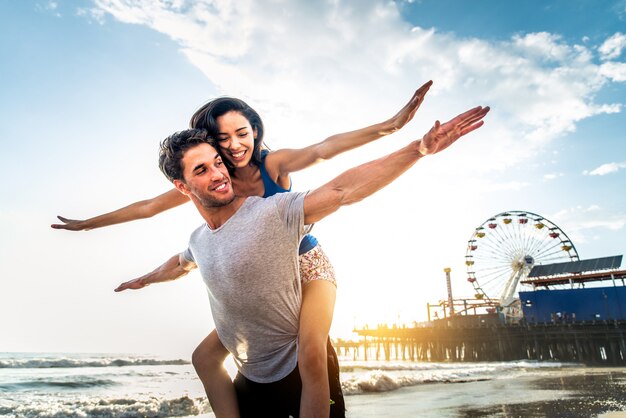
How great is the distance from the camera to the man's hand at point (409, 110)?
174 centimetres

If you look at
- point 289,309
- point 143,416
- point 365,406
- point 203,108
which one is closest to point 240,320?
point 289,309

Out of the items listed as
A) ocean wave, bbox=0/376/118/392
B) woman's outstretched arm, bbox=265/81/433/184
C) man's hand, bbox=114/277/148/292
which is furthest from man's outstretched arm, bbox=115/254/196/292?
ocean wave, bbox=0/376/118/392

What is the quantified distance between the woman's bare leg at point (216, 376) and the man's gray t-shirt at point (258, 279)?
0.19 metres

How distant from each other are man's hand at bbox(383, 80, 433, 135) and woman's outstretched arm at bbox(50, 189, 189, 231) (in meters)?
1.43

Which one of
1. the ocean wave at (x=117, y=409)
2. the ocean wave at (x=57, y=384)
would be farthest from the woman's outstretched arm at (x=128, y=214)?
the ocean wave at (x=57, y=384)

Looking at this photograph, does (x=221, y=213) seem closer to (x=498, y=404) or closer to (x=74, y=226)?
(x=74, y=226)

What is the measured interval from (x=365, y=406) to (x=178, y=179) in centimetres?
779

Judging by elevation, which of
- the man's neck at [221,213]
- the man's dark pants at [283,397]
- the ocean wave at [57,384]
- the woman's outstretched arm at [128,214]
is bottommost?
the ocean wave at [57,384]

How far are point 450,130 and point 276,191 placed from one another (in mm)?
1024

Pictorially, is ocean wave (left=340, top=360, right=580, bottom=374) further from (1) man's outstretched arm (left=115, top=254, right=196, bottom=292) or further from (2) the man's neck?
(2) the man's neck

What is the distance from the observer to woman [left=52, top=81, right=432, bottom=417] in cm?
174

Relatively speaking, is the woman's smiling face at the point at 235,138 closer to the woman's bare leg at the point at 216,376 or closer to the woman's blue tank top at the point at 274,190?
the woman's blue tank top at the point at 274,190

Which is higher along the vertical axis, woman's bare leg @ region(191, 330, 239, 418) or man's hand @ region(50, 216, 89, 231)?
man's hand @ region(50, 216, 89, 231)

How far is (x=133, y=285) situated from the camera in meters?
2.71
